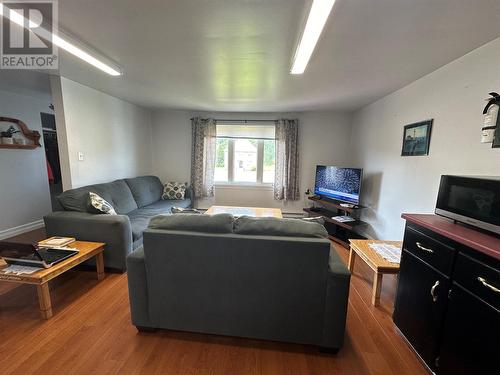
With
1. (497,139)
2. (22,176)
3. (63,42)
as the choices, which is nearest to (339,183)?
(497,139)

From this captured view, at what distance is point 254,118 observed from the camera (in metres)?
4.61

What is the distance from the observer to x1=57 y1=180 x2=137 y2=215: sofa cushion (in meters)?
2.57

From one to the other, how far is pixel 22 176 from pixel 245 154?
3856 millimetres

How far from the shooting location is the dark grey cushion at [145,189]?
3.72 metres

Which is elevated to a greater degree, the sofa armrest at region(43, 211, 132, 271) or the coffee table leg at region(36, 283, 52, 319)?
the sofa armrest at region(43, 211, 132, 271)

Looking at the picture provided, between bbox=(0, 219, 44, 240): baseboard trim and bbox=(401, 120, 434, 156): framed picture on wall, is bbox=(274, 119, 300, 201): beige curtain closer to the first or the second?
bbox=(401, 120, 434, 156): framed picture on wall

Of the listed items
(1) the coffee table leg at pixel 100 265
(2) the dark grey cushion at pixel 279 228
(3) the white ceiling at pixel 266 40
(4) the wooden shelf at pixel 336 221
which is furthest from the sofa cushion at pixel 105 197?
(4) the wooden shelf at pixel 336 221

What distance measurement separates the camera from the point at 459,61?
196 centimetres

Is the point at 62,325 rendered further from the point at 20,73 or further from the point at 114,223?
the point at 20,73

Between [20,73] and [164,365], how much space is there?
3424 mm

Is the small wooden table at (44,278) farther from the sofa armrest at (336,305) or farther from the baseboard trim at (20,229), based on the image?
the baseboard trim at (20,229)

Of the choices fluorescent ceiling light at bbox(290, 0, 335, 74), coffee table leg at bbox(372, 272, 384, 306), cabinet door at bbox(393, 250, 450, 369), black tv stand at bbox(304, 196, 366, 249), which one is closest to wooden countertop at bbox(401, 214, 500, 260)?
cabinet door at bbox(393, 250, 450, 369)

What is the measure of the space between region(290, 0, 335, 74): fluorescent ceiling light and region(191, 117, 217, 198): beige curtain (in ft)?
9.27

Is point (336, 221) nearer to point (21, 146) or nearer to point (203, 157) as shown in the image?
point (203, 157)
